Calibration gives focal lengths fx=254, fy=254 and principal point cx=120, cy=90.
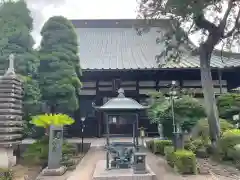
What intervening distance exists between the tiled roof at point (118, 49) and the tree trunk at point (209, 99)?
14.6 feet

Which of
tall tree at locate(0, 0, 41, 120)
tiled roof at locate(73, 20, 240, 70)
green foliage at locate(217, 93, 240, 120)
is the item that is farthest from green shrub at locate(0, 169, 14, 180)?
green foliage at locate(217, 93, 240, 120)

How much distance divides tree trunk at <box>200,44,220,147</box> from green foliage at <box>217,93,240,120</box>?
3.41 metres

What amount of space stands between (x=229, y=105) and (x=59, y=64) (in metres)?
9.64

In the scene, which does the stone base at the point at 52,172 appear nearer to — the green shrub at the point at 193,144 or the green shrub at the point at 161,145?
the green shrub at the point at 161,145

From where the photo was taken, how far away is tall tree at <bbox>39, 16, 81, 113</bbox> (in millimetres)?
12656

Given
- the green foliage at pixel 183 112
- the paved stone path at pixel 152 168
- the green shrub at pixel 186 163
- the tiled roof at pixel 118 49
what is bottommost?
the paved stone path at pixel 152 168

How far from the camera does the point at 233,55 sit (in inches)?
744

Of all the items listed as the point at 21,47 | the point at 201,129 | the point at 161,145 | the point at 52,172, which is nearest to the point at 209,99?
the point at 201,129

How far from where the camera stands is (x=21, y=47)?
1180 centimetres

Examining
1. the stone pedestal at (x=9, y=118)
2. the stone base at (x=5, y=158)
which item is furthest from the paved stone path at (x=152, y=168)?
the stone pedestal at (x=9, y=118)

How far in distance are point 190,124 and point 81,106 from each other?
1008 cm

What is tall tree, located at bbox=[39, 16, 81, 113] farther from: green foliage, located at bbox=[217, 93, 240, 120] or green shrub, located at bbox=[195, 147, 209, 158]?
green foliage, located at bbox=[217, 93, 240, 120]

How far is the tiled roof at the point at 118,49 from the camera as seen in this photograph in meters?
18.2

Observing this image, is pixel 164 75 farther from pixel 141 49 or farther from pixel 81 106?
pixel 81 106
